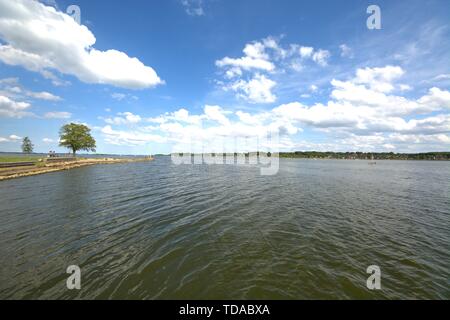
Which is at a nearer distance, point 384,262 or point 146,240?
point 384,262

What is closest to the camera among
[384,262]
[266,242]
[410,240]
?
[384,262]

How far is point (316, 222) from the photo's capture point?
15867mm

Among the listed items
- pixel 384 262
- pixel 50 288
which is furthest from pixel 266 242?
pixel 50 288

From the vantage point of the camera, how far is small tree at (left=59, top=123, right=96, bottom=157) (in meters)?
84.9

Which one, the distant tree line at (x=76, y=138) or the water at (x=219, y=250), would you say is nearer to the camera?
the water at (x=219, y=250)

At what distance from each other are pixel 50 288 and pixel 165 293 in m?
4.57

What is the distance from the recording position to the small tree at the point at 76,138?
8494 centimetres
